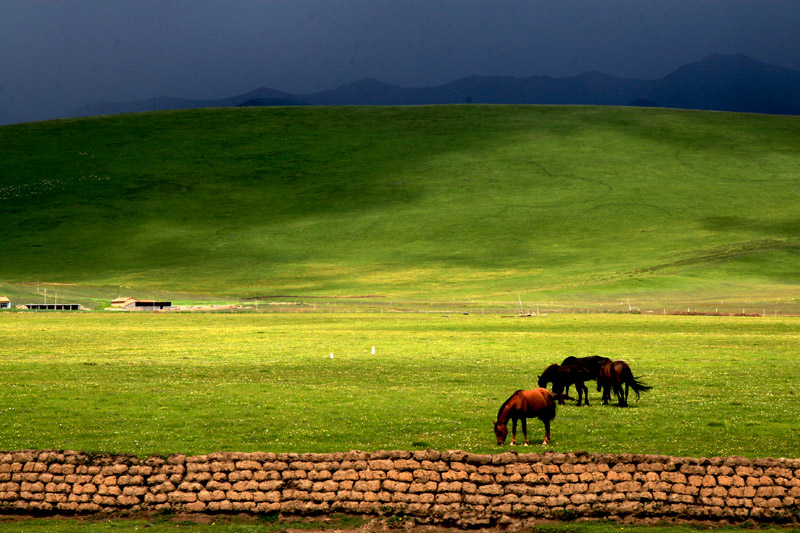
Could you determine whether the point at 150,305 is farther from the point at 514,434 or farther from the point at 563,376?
the point at 514,434

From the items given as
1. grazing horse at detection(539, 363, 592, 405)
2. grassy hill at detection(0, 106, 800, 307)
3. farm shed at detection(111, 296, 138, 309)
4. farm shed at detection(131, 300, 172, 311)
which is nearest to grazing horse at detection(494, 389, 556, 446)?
grazing horse at detection(539, 363, 592, 405)

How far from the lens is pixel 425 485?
16.4m

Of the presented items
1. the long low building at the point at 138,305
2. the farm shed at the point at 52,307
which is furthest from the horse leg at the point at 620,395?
the farm shed at the point at 52,307

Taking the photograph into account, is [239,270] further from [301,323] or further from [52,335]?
[52,335]

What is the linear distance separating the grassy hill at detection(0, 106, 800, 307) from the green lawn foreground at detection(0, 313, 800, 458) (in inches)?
1849

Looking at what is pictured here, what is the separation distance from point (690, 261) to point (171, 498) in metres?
98.1

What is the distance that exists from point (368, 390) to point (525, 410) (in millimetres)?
9383

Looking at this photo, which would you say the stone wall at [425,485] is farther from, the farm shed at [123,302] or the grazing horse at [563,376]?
the farm shed at [123,302]

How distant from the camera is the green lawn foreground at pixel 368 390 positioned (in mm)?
19609

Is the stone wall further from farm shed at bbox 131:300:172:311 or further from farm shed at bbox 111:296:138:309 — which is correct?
farm shed at bbox 131:300:172:311

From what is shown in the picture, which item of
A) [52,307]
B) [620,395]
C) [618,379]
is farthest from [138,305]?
[618,379]

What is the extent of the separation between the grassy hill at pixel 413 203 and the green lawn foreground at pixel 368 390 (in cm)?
4696

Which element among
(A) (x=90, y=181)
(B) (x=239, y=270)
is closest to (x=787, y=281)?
(B) (x=239, y=270)

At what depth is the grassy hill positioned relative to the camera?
107 meters
